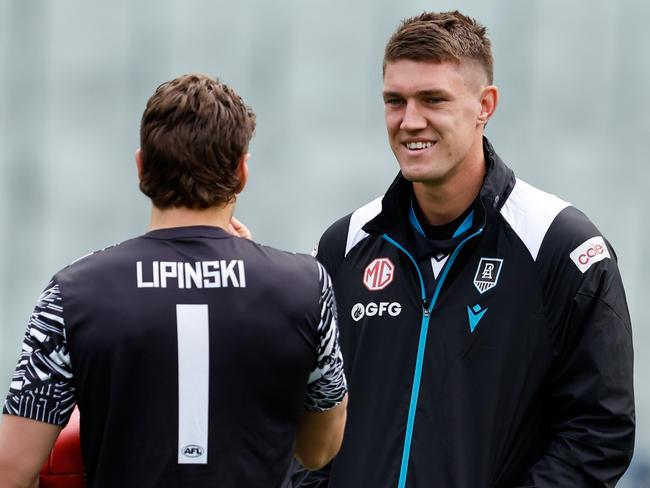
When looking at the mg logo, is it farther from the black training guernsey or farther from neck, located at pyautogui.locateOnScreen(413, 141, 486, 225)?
the black training guernsey

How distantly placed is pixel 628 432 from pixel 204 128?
1.24m

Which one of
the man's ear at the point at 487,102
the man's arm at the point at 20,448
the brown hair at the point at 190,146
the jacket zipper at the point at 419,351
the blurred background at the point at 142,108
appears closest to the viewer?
the man's arm at the point at 20,448

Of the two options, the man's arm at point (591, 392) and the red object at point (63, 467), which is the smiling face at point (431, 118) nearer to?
the man's arm at point (591, 392)

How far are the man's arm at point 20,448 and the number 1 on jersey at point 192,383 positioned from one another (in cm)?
23

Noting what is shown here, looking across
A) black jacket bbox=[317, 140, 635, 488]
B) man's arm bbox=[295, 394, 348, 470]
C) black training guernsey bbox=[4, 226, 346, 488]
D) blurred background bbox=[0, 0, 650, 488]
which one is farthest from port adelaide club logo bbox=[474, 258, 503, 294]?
blurred background bbox=[0, 0, 650, 488]

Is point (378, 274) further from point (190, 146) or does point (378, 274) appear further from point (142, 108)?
point (142, 108)

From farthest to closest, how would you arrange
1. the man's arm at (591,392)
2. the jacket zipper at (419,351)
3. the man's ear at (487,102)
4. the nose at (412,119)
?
the man's ear at (487,102), the nose at (412,119), the jacket zipper at (419,351), the man's arm at (591,392)

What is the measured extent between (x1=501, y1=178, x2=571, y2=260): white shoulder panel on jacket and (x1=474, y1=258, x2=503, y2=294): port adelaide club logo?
9cm

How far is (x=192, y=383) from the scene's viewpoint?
2213 millimetres

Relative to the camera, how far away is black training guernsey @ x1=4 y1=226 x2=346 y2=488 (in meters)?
2.20

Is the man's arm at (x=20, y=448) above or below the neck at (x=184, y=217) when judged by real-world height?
below

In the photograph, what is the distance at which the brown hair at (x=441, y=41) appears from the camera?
3040 mm

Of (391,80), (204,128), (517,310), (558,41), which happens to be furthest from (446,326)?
(558,41)

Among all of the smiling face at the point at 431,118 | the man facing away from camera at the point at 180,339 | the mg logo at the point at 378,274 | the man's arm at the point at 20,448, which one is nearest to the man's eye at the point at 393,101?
the smiling face at the point at 431,118
